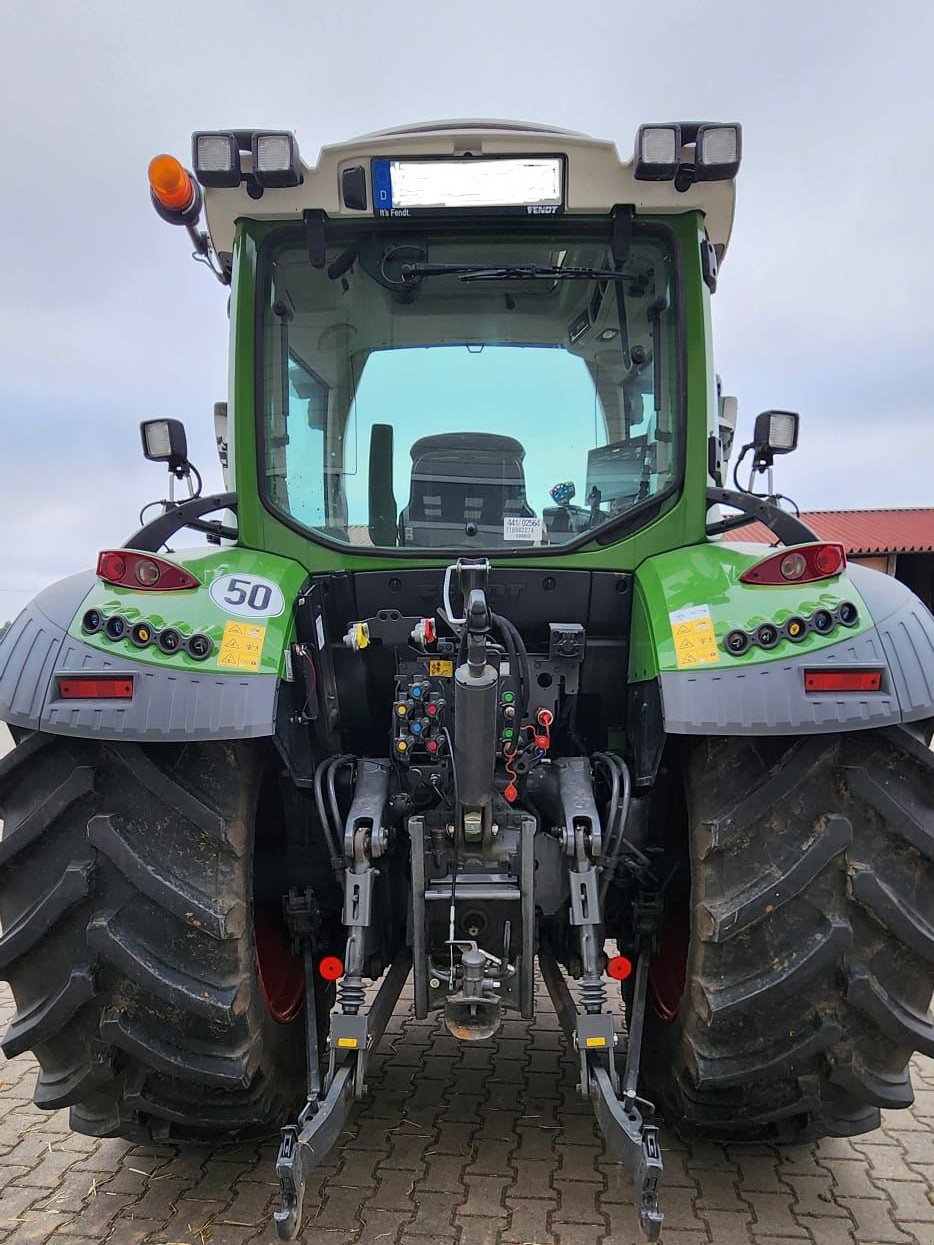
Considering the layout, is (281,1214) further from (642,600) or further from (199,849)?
(642,600)

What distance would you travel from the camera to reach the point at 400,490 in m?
2.93

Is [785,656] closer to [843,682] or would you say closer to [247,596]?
[843,682]

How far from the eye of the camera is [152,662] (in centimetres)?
221

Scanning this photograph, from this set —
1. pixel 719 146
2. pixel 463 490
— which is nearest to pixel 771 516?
pixel 463 490

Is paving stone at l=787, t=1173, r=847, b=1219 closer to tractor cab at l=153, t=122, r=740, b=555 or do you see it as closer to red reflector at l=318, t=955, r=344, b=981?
red reflector at l=318, t=955, r=344, b=981

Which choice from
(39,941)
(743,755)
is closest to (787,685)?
(743,755)

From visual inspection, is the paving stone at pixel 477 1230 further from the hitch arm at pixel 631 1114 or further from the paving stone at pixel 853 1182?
the paving stone at pixel 853 1182

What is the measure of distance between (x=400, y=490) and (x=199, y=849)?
4.08 feet

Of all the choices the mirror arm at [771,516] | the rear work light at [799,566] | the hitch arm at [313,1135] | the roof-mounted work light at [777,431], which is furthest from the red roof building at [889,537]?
the hitch arm at [313,1135]

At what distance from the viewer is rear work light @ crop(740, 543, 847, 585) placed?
7.72 ft

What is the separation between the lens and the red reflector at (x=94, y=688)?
2.17m

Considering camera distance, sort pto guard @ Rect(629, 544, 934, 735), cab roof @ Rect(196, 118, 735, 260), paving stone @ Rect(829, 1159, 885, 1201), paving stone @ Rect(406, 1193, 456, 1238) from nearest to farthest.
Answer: pto guard @ Rect(629, 544, 934, 735), paving stone @ Rect(406, 1193, 456, 1238), paving stone @ Rect(829, 1159, 885, 1201), cab roof @ Rect(196, 118, 735, 260)

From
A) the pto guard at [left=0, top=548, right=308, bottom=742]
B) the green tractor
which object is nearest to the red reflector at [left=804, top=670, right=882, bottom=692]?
the green tractor

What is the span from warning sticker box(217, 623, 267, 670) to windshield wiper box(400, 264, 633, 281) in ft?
4.03
